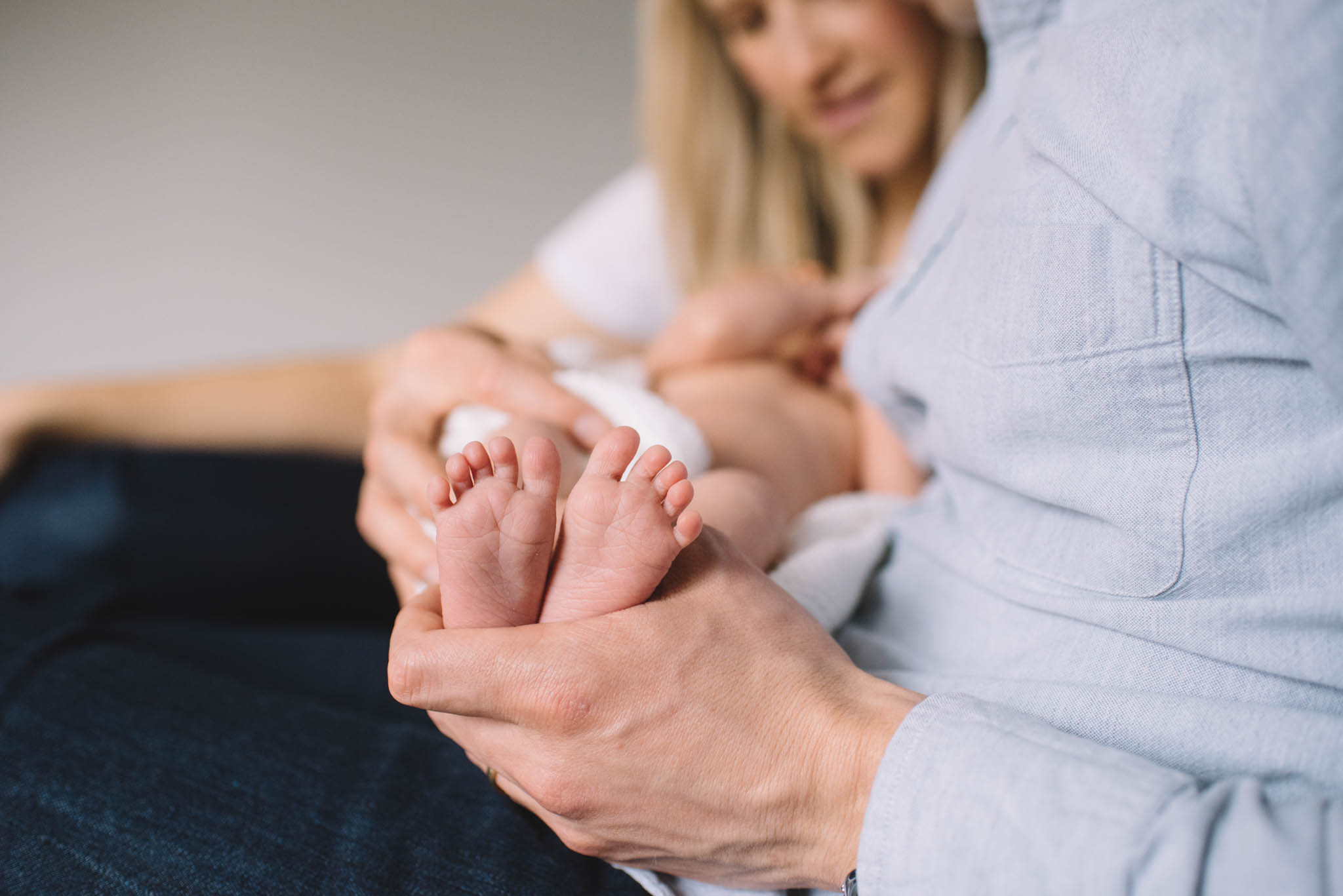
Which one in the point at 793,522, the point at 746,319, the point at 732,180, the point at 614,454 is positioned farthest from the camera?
the point at 732,180

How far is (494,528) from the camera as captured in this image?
42cm

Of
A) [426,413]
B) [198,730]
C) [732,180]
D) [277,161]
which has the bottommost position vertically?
[198,730]

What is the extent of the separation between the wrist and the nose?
2.92 ft

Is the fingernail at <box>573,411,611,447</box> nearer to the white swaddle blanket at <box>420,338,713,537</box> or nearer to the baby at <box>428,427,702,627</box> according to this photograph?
the white swaddle blanket at <box>420,338,713,537</box>

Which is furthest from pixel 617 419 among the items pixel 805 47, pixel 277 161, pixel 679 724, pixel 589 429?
pixel 277 161

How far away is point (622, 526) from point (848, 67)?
0.89 meters

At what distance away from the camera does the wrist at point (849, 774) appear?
1.35 feet

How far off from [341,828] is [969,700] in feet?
1.22

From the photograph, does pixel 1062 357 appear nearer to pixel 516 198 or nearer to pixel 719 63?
pixel 719 63

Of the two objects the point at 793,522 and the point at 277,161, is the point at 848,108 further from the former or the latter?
the point at 277,161

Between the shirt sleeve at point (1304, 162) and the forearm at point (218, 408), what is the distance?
1097 millimetres

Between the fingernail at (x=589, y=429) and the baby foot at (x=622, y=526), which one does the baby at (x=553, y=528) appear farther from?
the fingernail at (x=589, y=429)

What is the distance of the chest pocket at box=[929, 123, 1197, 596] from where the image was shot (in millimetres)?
426

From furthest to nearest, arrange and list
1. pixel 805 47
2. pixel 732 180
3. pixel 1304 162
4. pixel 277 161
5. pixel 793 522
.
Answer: pixel 277 161 < pixel 732 180 < pixel 805 47 < pixel 793 522 < pixel 1304 162
